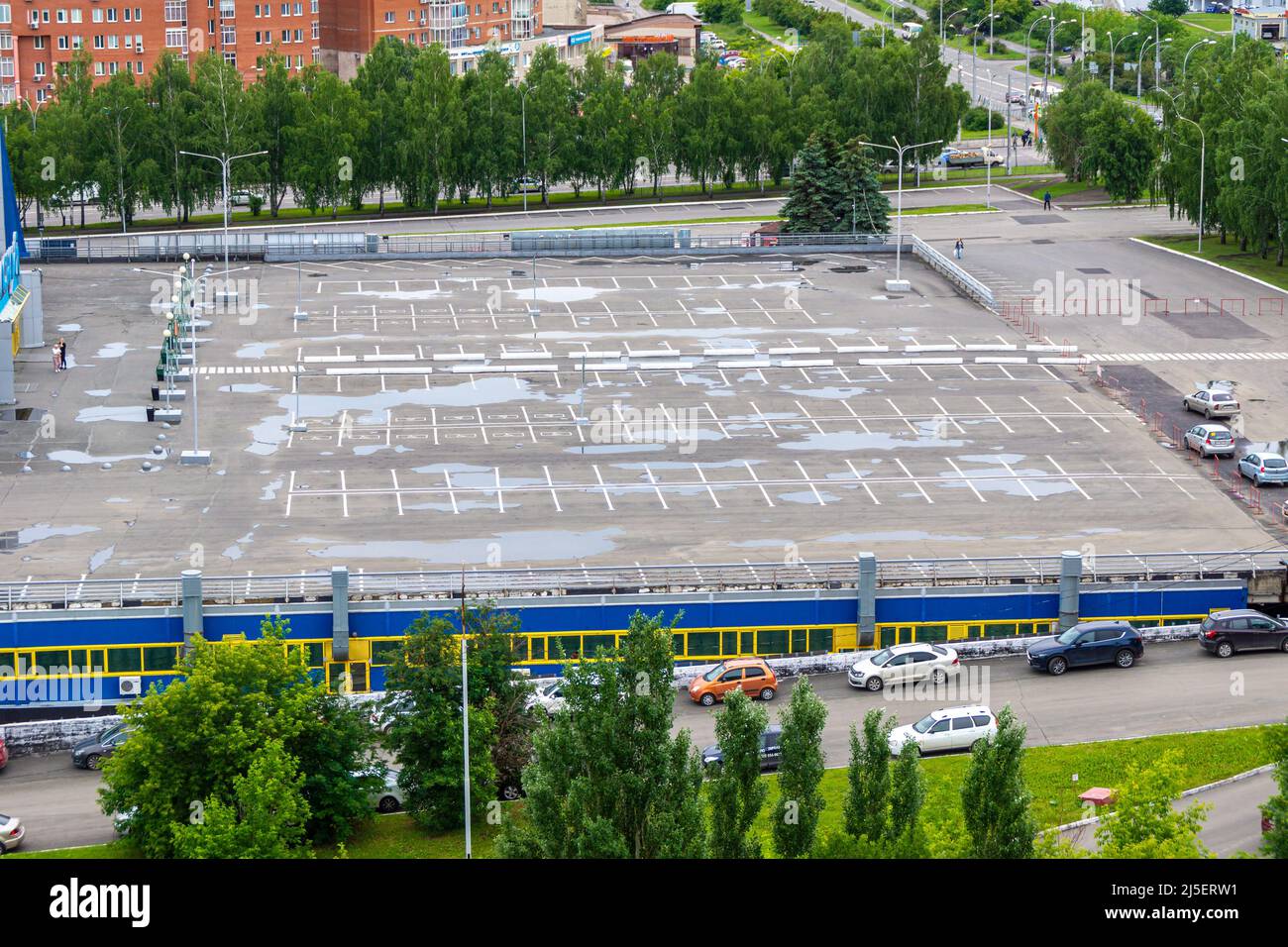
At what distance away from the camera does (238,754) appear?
109ft

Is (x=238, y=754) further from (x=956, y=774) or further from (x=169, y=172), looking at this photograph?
(x=169, y=172)

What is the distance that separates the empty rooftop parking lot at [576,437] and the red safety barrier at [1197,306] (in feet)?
32.1

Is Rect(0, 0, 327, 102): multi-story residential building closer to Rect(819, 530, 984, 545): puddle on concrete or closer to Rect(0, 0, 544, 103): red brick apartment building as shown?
Rect(0, 0, 544, 103): red brick apartment building

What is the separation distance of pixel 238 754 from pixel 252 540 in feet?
67.8

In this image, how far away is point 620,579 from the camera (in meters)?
48.6

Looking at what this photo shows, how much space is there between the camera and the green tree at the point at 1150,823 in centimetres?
2225

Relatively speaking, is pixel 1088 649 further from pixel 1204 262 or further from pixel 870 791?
pixel 1204 262

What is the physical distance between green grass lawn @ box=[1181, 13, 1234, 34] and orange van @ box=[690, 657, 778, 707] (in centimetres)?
16180

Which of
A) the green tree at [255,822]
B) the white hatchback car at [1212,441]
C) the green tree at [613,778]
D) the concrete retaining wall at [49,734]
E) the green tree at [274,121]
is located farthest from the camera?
the green tree at [274,121]

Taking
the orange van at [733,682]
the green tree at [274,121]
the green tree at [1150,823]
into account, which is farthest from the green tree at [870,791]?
the green tree at [274,121]

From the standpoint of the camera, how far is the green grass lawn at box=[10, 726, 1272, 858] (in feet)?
109

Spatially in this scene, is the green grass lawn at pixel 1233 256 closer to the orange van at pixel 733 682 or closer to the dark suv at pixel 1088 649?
the dark suv at pixel 1088 649
